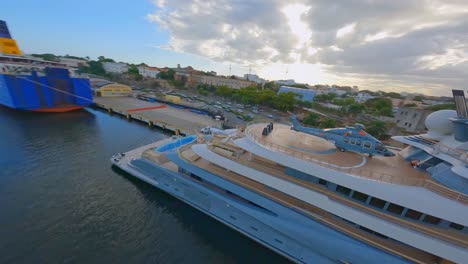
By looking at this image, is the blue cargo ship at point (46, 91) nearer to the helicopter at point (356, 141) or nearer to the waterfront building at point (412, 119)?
the helicopter at point (356, 141)

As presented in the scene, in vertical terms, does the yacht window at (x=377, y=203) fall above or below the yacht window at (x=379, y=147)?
below

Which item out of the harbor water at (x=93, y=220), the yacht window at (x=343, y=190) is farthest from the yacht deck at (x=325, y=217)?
the harbor water at (x=93, y=220)

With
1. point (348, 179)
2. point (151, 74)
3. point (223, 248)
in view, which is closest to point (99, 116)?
point (223, 248)

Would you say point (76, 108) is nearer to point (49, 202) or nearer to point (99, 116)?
point (99, 116)

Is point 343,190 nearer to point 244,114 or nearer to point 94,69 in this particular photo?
point 244,114

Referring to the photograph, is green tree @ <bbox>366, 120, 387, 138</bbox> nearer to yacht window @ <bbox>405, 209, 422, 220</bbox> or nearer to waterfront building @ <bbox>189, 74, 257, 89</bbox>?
yacht window @ <bbox>405, 209, 422, 220</bbox>

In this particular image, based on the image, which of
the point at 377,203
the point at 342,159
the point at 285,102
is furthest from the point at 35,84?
the point at 285,102
